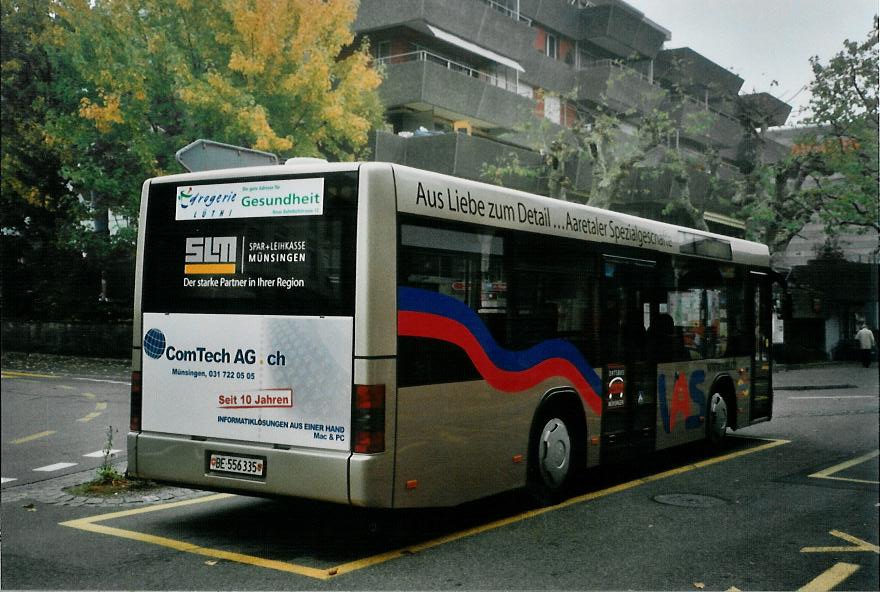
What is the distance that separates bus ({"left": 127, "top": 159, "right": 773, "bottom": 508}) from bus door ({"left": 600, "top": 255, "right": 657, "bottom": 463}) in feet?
1.52

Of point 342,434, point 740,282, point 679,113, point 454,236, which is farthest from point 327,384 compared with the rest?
point 679,113

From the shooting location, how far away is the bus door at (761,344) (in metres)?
13.1

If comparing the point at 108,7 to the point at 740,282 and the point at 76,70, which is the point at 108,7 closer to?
the point at 76,70

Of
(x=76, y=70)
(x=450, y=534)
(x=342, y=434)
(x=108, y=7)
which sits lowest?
(x=450, y=534)

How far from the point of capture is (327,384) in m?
6.58

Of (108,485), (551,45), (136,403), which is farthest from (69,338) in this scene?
(136,403)

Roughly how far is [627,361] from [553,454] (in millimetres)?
1768

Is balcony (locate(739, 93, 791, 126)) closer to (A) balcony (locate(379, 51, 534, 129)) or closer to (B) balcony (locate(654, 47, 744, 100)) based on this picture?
(B) balcony (locate(654, 47, 744, 100))

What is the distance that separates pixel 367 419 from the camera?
21.1 ft

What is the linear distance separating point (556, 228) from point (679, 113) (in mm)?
33768

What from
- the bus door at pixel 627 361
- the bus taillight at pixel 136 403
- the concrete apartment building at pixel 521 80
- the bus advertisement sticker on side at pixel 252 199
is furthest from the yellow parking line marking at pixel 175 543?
the concrete apartment building at pixel 521 80

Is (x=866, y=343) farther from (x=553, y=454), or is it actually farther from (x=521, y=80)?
(x=553, y=454)

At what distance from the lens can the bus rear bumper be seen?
21.2 ft

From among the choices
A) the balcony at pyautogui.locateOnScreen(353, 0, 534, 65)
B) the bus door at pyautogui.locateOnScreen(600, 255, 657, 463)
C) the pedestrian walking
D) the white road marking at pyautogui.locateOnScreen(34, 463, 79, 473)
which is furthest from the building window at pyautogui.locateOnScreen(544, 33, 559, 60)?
the white road marking at pyautogui.locateOnScreen(34, 463, 79, 473)
